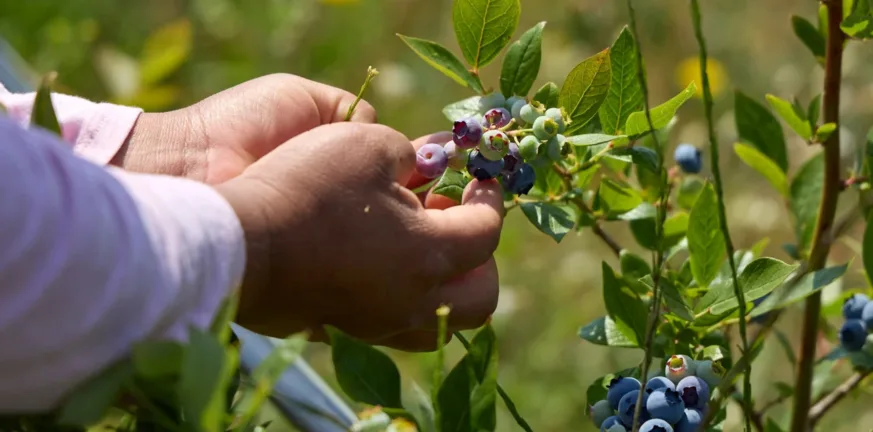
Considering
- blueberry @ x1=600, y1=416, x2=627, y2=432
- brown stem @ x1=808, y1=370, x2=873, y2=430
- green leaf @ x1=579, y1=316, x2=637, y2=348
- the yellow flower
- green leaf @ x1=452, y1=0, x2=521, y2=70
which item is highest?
green leaf @ x1=452, y1=0, x2=521, y2=70

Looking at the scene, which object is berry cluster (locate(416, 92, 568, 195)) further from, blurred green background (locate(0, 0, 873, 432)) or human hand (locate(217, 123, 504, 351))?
blurred green background (locate(0, 0, 873, 432))

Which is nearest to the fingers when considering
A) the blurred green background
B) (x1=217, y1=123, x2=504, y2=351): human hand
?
(x1=217, y1=123, x2=504, y2=351): human hand

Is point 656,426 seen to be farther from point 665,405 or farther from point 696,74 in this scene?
point 696,74

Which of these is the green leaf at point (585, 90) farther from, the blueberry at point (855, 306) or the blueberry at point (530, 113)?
the blueberry at point (855, 306)

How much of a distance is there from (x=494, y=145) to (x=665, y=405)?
0.21m

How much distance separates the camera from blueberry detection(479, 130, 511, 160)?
0.71 meters

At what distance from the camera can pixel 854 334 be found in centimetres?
86

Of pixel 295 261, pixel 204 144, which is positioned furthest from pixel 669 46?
pixel 295 261

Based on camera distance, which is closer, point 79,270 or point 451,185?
point 79,270

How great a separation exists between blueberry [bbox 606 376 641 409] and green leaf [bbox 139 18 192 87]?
1453 millimetres

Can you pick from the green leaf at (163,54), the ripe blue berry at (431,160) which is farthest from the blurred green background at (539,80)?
the ripe blue berry at (431,160)

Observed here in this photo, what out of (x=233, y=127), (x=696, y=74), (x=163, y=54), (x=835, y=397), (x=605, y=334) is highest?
(x=233, y=127)

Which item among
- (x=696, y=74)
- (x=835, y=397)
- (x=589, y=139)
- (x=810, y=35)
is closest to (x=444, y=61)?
(x=589, y=139)

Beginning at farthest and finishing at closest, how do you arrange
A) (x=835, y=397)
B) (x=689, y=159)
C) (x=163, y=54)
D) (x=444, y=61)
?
1. (x=163, y=54)
2. (x=689, y=159)
3. (x=835, y=397)
4. (x=444, y=61)
